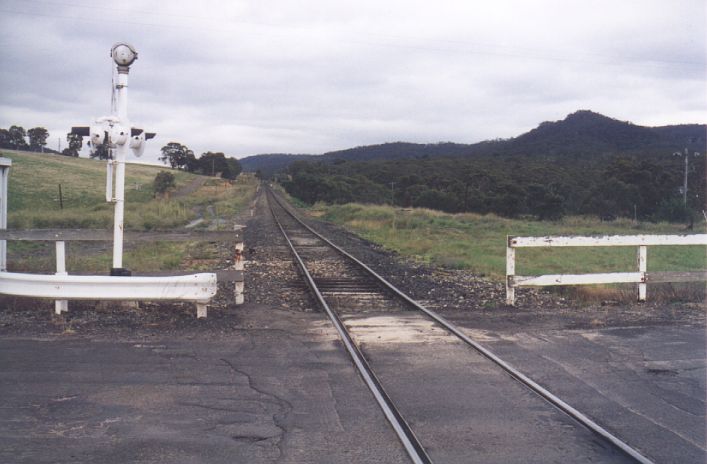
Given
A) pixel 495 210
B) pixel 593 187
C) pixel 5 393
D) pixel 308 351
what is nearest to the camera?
pixel 5 393

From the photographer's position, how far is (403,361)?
6.85 metres

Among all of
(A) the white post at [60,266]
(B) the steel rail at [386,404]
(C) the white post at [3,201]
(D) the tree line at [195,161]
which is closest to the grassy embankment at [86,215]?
(C) the white post at [3,201]

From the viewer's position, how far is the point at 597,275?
9.80 metres

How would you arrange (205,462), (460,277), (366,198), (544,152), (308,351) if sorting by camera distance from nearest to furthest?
(205,462), (308,351), (460,277), (366,198), (544,152)

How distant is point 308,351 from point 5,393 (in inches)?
117

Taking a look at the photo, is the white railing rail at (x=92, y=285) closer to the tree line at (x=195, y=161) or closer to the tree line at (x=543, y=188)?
the tree line at (x=543, y=188)

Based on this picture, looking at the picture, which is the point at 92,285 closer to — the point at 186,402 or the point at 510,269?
the point at 186,402

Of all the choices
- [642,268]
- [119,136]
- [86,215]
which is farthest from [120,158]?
[86,215]

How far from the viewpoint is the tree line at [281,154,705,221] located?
6103cm

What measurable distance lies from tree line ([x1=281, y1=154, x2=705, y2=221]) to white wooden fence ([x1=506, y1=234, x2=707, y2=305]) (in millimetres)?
42666

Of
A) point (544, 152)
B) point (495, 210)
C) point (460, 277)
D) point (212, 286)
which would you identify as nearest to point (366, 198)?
point (495, 210)

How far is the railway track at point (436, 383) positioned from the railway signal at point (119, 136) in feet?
10.1

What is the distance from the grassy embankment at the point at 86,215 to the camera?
53.9ft

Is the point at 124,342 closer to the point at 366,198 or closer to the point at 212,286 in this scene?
the point at 212,286
